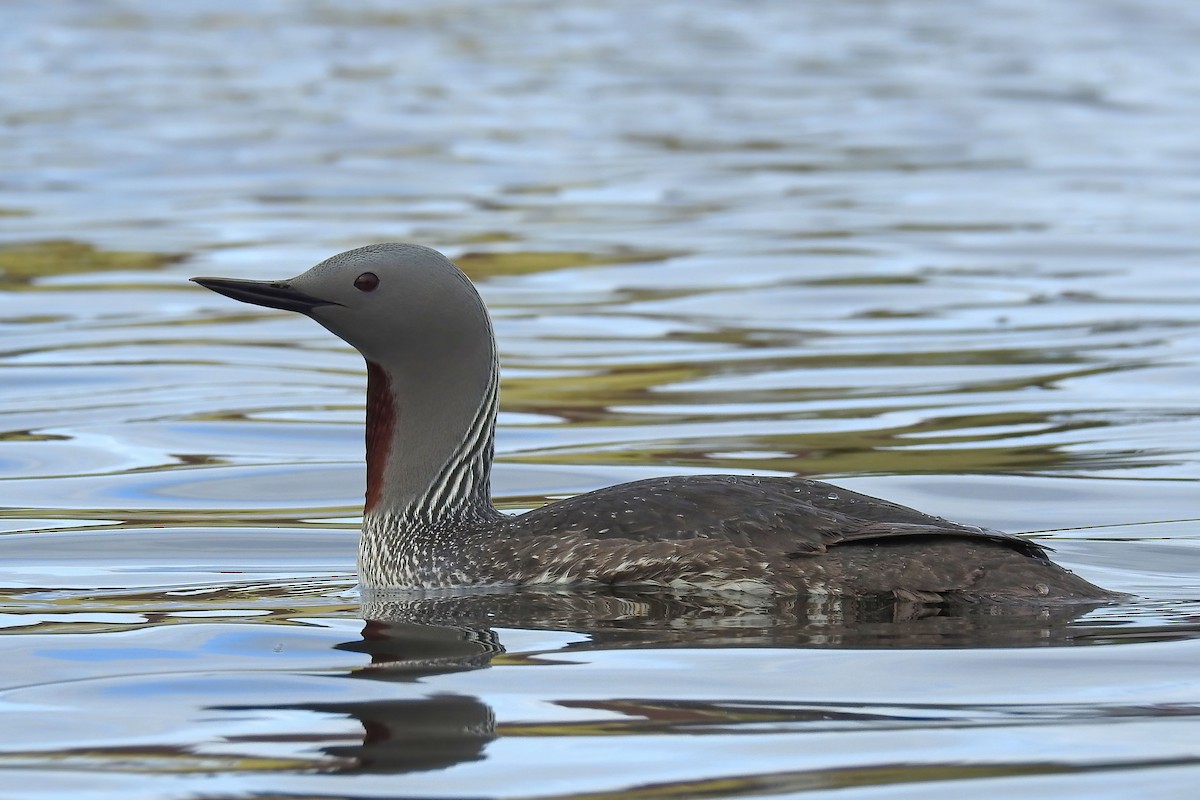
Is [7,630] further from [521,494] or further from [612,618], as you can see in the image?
[521,494]

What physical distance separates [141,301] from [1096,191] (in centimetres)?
820

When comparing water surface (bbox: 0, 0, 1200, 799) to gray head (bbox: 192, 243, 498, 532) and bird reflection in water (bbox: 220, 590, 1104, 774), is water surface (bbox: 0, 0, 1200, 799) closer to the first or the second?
bird reflection in water (bbox: 220, 590, 1104, 774)

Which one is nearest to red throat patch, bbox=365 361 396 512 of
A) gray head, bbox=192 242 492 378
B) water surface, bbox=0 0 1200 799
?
gray head, bbox=192 242 492 378

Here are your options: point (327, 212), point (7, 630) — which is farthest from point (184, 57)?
point (7, 630)

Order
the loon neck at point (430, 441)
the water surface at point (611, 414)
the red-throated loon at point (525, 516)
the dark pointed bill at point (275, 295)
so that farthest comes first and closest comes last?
1. the loon neck at point (430, 441)
2. the dark pointed bill at point (275, 295)
3. the red-throated loon at point (525, 516)
4. the water surface at point (611, 414)

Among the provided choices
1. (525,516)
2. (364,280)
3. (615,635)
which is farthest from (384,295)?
(615,635)

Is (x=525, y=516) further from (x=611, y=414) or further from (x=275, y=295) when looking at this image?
(x=611, y=414)

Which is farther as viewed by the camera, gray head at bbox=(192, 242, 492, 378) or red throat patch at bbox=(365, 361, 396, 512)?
red throat patch at bbox=(365, 361, 396, 512)

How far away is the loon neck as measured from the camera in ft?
21.3

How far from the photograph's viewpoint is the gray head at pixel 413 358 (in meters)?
6.30

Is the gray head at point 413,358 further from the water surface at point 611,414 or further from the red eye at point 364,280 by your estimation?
the water surface at point 611,414

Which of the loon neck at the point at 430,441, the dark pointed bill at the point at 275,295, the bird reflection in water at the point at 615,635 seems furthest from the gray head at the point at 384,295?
the bird reflection in water at the point at 615,635

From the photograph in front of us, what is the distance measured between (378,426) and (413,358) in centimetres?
26

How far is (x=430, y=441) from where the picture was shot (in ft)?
21.5
